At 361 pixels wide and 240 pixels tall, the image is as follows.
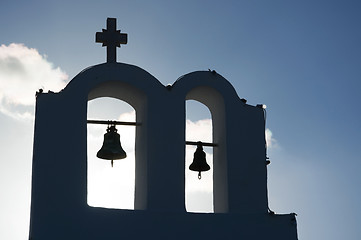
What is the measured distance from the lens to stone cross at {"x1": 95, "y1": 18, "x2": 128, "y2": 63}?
10.9 m

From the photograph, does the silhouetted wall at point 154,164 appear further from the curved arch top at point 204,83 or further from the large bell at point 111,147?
the large bell at point 111,147

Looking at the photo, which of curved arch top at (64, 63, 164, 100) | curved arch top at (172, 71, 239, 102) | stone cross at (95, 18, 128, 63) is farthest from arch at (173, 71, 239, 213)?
stone cross at (95, 18, 128, 63)

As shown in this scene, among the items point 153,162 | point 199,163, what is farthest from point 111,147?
point 199,163

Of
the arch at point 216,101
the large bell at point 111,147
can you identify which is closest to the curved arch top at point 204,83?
the arch at point 216,101

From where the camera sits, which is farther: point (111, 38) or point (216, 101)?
point (216, 101)

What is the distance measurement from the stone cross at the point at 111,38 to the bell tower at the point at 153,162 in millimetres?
14

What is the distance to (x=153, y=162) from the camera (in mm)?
10406

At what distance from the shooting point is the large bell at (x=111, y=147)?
10.8 meters

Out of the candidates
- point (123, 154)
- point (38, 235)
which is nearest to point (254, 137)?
point (123, 154)

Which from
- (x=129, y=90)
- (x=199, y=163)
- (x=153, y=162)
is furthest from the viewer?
(x=199, y=163)

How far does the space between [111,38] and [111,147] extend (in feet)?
5.07

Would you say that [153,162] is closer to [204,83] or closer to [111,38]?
[204,83]

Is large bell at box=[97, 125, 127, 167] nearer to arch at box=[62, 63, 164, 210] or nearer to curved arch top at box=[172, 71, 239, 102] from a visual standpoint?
arch at box=[62, 63, 164, 210]

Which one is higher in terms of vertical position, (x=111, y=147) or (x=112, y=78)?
(x=112, y=78)
